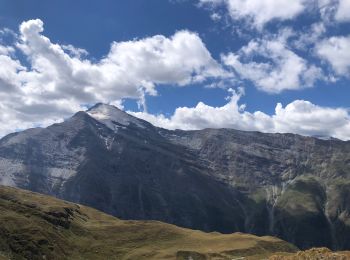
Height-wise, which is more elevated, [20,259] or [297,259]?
[297,259]

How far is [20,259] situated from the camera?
185 meters

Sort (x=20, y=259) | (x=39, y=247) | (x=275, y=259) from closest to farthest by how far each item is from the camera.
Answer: (x=275, y=259)
(x=20, y=259)
(x=39, y=247)

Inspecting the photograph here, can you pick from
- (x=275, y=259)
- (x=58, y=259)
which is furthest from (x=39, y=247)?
(x=275, y=259)

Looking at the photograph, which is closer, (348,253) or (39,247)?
(348,253)

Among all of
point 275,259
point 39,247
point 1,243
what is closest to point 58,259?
point 39,247

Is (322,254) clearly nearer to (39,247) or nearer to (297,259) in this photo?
(297,259)

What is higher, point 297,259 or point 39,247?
point 297,259

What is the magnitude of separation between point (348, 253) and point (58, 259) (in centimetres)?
15869

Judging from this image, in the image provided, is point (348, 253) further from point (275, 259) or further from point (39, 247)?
point (39, 247)

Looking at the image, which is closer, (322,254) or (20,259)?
A: (322,254)

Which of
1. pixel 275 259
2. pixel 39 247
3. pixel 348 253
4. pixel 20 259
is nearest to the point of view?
pixel 348 253

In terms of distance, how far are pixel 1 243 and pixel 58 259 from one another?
76.3ft

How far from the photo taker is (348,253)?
59844 millimetres

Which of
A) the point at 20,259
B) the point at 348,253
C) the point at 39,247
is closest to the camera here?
the point at 348,253
